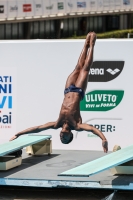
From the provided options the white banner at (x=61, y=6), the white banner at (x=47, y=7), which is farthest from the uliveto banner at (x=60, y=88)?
the white banner at (x=61, y=6)

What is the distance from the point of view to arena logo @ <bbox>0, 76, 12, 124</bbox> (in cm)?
1283

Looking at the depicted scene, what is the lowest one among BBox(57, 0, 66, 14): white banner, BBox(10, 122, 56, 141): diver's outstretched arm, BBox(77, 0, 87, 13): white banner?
BBox(77, 0, 87, 13): white banner

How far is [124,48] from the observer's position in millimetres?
12320

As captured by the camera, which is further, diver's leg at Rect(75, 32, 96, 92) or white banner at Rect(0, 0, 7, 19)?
white banner at Rect(0, 0, 7, 19)

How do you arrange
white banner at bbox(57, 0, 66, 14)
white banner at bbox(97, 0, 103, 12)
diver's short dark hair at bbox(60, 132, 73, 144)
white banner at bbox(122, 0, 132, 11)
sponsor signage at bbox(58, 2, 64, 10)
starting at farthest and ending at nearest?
1. white banner at bbox(122, 0, 132, 11)
2. white banner at bbox(97, 0, 103, 12)
3. sponsor signage at bbox(58, 2, 64, 10)
4. white banner at bbox(57, 0, 66, 14)
5. diver's short dark hair at bbox(60, 132, 73, 144)

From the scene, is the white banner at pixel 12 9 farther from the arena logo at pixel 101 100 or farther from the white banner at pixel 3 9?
the arena logo at pixel 101 100

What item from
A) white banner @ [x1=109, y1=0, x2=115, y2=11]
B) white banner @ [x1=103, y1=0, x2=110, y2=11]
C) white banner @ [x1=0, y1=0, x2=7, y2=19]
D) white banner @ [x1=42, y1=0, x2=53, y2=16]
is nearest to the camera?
white banner @ [x1=0, y1=0, x2=7, y2=19]

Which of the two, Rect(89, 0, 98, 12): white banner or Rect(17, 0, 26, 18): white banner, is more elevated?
Rect(17, 0, 26, 18): white banner

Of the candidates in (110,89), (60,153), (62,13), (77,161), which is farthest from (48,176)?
(62,13)

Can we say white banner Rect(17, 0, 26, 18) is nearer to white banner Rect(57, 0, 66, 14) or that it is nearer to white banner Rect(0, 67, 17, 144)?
white banner Rect(57, 0, 66, 14)

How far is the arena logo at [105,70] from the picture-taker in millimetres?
12422

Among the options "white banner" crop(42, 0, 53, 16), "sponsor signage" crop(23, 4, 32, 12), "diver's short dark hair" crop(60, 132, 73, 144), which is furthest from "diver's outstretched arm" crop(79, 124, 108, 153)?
"white banner" crop(42, 0, 53, 16)

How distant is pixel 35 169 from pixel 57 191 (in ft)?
1.58

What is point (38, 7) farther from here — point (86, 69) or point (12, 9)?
point (86, 69)
